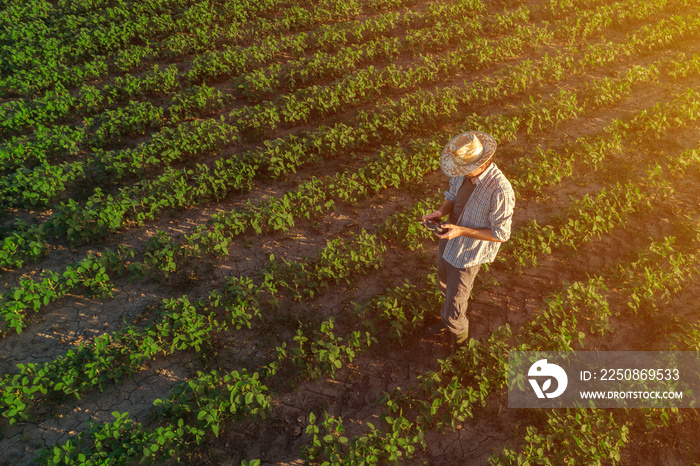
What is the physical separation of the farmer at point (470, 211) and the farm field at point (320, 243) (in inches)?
42.1

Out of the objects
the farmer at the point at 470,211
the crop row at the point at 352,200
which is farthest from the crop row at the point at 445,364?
the farmer at the point at 470,211

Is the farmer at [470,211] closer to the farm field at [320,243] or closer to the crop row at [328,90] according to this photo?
the farm field at [320,243]


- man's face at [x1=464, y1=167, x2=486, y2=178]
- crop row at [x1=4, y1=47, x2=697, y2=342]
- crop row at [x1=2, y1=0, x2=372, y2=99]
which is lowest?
crop row at [x1=4, y1=47, x2=697, y2=342]

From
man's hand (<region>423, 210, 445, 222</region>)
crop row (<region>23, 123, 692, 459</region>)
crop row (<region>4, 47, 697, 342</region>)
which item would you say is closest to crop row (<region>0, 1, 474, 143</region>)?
crop row (<region>4, 47, 697, 342</region>)

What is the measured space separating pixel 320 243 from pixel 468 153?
3.51 meters

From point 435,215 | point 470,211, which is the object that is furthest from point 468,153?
point 435,215

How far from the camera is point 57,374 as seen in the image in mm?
4656

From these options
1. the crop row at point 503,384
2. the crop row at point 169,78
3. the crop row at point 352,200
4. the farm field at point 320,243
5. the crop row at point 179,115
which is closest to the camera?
the crop row at point 503,384

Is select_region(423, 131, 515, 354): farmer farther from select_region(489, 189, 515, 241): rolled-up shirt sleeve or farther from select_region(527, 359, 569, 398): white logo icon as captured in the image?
select_region(527, 359, 569, 398): white logo icon

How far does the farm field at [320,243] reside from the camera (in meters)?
4.45

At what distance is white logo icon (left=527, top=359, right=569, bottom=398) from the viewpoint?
469 centimetres

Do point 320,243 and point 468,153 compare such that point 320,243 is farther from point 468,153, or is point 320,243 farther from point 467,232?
point 468,153

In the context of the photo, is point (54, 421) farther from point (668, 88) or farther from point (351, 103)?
point (668, 88)

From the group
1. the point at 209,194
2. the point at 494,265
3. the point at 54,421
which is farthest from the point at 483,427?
the point at 209,194
